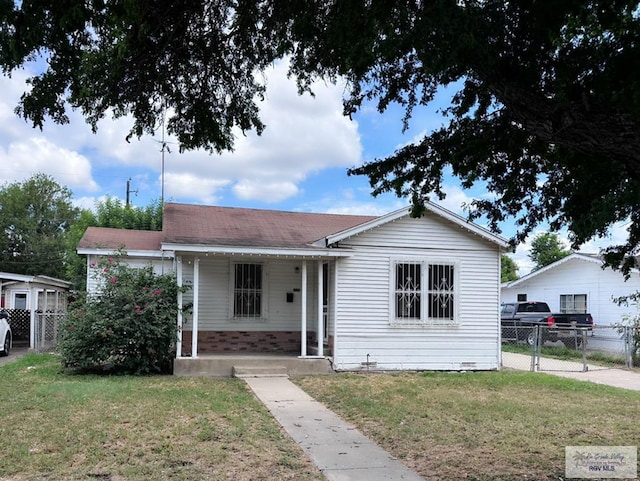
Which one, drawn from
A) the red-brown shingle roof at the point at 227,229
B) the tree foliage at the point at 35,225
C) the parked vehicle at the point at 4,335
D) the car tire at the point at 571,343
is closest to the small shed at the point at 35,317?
the parked vehicle at the point at 4,335

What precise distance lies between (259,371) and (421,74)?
7882 millimetres

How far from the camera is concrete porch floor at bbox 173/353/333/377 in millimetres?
11922

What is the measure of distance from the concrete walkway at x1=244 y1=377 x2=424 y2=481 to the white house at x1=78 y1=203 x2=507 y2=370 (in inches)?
137

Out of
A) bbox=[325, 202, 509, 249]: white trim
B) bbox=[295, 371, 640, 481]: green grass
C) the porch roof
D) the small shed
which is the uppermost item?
bbox=[325, 202, 509, 249]: white trim

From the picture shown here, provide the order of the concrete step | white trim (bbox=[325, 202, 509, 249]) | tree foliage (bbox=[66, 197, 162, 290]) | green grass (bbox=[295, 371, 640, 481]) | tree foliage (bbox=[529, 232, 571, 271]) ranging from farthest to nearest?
tree foliage (bbox=[529, 232, 571, 271])
tree foliage (bbox=[66, 197, 162, 290])
white trim (bbox=[325, 202, 509, 249])
the concrete step
green grass (bbox=[295, 371, 640, 481])

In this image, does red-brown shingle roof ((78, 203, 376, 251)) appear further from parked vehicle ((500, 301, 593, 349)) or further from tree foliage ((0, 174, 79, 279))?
tree foliage ((0, 174, 79, 279))

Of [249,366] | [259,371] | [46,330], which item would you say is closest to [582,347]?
[259,371]

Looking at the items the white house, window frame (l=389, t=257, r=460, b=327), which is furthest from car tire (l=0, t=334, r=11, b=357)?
window frame (l=389, t=257, r=460, b=327)

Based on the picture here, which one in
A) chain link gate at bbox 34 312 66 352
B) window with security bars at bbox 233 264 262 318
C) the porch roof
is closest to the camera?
window with security bars at bbox 233 264 262 318

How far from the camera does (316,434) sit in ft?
22.9

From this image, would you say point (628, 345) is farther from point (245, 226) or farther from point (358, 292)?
point (245, 226)

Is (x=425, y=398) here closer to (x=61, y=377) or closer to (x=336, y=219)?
(x=61, y=377)

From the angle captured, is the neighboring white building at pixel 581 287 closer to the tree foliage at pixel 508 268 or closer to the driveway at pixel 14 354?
the driveway at pixel 14 354

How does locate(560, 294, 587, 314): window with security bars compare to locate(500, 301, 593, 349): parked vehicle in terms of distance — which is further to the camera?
locate(560, 294, 587, 314): window with security bars
